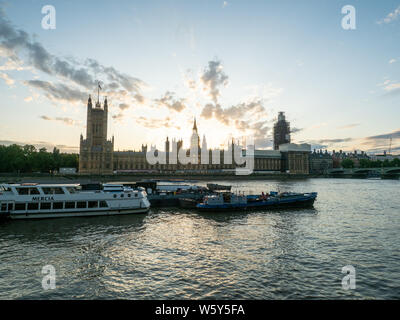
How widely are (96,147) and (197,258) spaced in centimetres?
13355

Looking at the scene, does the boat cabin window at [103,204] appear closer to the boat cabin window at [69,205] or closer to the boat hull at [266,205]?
the boat cabin window at [69,205]

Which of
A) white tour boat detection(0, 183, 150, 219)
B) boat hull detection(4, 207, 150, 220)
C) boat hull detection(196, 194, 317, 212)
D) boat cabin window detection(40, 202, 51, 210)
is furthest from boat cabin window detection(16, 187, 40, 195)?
boat hull detection(196, 194, 317, 212)

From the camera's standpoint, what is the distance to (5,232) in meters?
24.3

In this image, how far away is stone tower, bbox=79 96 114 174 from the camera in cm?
13175

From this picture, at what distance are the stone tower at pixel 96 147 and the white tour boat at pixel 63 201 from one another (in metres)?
106

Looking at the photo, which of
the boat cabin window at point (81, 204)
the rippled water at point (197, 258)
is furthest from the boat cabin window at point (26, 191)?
the boat cabin window at point (81, 204)

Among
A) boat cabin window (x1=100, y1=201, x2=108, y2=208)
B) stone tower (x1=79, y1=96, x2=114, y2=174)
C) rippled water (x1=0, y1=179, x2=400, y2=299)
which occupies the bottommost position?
rippled water (x1=0, y1=179, x2=400, y2=299)

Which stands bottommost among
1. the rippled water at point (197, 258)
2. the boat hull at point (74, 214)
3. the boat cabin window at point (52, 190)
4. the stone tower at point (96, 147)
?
the rippled water at point (197, 258)

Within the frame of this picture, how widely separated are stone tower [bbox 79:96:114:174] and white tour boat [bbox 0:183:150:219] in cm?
10555

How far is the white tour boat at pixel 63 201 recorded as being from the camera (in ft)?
94.8

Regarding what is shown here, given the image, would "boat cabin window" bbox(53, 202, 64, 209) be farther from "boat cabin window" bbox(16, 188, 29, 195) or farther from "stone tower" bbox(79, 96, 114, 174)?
"stone tower" bbox(79, 96, 114, 174)

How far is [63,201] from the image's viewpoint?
30.8m
